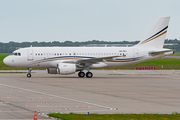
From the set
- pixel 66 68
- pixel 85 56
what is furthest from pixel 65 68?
pixel 85 56

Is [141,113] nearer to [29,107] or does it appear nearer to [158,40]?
[29,107]

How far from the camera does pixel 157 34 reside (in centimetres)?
4428

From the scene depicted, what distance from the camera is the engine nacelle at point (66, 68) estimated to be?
3947 centimetres

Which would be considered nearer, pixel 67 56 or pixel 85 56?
pixel 67 56

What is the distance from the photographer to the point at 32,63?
4197 cm

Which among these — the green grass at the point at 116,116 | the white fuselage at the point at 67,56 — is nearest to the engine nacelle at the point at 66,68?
the white fuselage at the point at 67,56

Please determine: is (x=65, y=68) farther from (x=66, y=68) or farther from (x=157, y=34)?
(x=157, y=34)

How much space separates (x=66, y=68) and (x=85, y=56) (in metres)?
4.29

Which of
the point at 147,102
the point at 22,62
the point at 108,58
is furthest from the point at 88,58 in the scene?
the point at 147,102

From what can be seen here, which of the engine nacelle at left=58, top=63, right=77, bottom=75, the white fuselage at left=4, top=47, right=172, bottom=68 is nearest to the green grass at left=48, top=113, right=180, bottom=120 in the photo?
the engine nacelle at left=58, top=63, right=77, bottom=75

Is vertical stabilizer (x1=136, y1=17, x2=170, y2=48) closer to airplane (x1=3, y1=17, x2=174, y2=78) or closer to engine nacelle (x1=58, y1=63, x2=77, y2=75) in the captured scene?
airplane (x1=3, y1=17, x2=174, y2=78)

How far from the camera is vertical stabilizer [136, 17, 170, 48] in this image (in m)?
44.0

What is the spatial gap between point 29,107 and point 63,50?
25974mm

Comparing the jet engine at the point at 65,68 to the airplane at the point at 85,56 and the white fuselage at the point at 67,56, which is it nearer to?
the airplane at the point at 85,56
